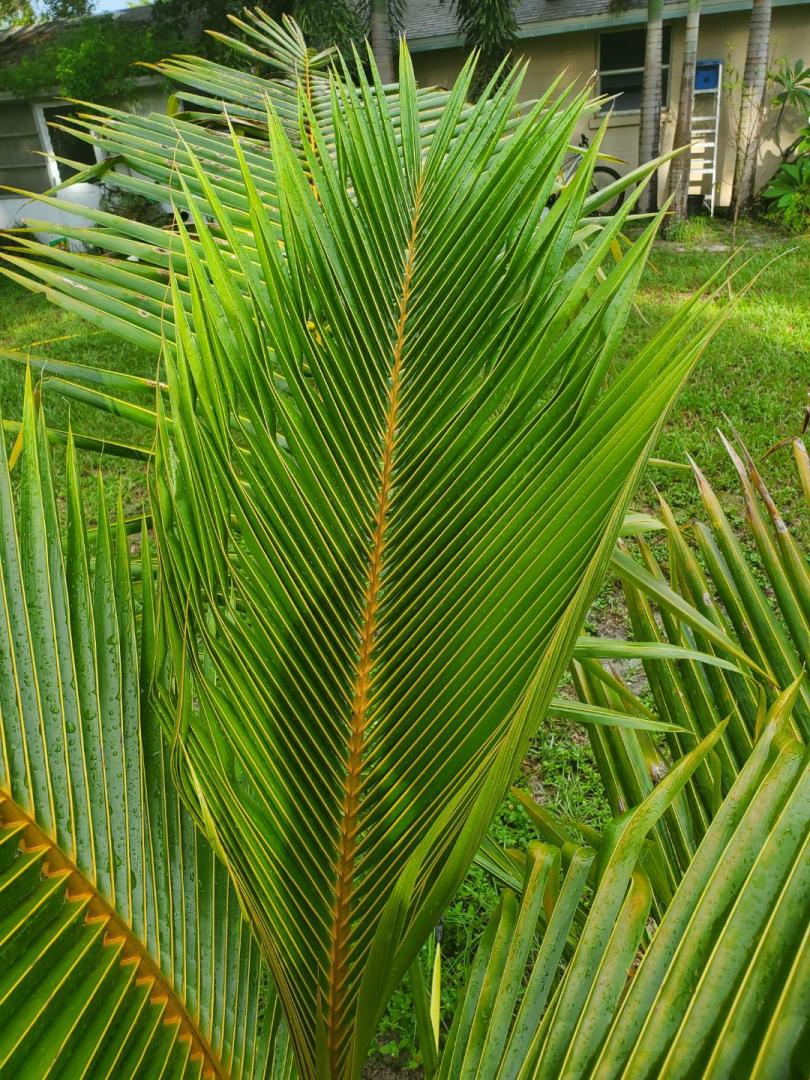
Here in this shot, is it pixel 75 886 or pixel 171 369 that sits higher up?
pixel 171 369

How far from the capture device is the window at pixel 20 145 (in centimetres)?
1188

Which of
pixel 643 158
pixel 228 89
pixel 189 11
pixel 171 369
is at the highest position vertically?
pixel 189 11

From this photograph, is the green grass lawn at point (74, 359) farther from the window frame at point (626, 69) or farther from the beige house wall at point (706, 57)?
the window frame at point (626, 69)

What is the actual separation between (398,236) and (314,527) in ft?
1.27

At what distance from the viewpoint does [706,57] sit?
356 inches

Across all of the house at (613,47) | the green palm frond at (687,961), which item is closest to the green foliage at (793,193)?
the house at (613,47)

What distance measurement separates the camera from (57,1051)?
442 millimetres

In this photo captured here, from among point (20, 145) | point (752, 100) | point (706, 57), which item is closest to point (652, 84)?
point (752, 100)

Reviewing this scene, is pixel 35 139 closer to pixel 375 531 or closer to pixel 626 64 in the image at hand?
pixel 626 64

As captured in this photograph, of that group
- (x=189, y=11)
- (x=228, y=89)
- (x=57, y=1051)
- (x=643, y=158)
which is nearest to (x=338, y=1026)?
(x=57, y=1051)

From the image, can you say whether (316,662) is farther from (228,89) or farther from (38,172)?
(38,172)

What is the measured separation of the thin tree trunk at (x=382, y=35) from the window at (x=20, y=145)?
21.4 feet

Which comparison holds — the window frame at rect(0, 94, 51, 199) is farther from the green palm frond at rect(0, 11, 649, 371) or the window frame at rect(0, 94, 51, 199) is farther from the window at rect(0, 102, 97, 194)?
the green palm frond at rect(0, 11, 649, 371)

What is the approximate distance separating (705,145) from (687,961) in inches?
406
